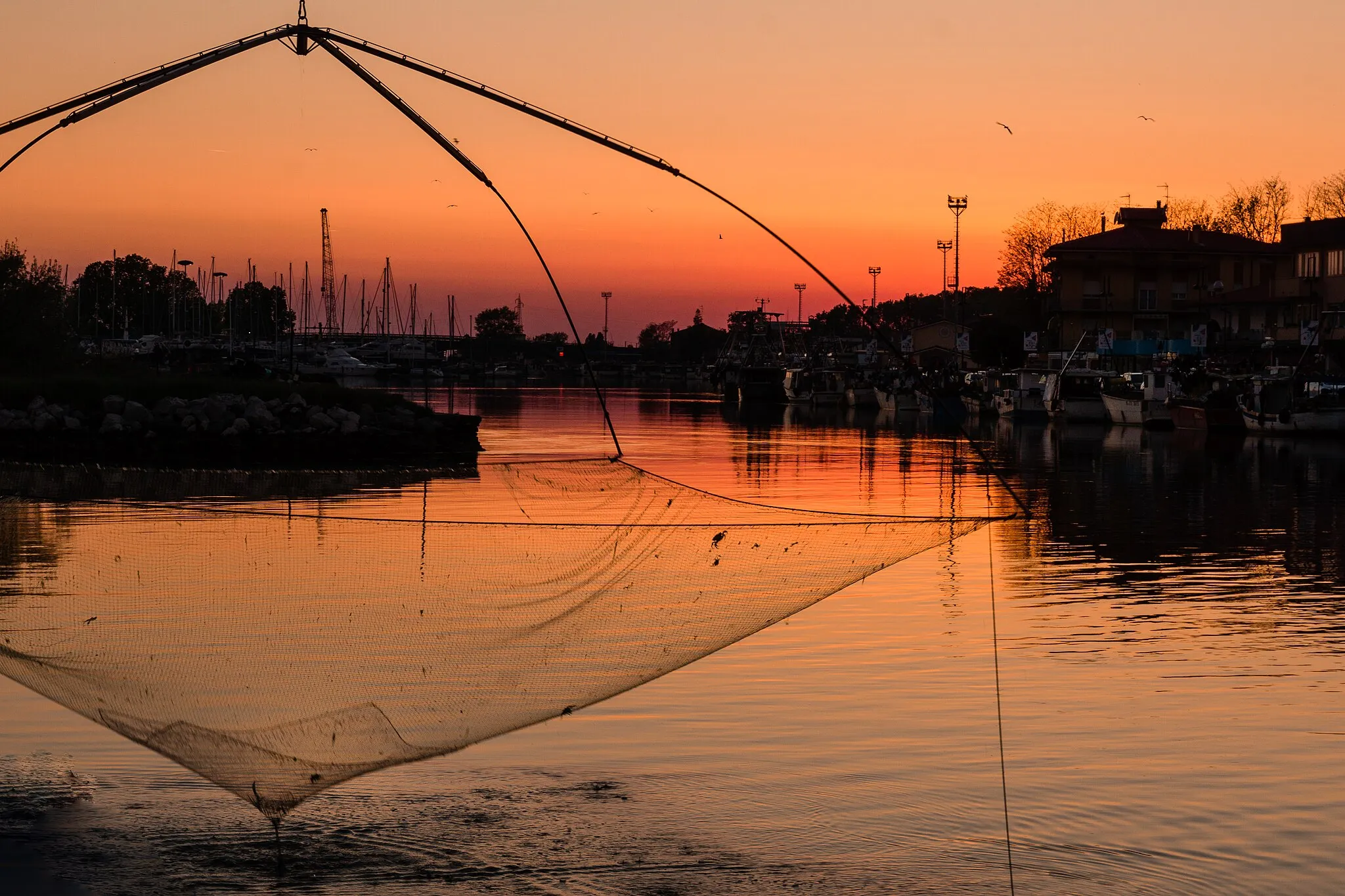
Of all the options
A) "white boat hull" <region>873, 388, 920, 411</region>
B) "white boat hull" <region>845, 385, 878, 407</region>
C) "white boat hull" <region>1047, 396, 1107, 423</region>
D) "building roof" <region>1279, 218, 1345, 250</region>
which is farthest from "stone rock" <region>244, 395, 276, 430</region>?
"white boat hull" <region>845, 385, 878, 407</region>

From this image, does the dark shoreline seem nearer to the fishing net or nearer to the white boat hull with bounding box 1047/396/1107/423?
the fishing net

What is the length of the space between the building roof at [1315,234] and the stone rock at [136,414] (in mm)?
74586

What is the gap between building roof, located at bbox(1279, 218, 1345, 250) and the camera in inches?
3853

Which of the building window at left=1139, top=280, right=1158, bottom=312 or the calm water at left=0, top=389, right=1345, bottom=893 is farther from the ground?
the building window at left=1139, top=280, right=1158, bottom=312

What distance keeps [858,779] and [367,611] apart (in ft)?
27.0

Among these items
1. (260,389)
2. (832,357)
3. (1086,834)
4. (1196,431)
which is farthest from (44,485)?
(832,357)

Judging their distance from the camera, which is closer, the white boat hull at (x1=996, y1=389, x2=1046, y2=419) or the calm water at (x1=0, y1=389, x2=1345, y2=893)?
the calm water at (x1=0, y1=389, x2=1345, y2=893)

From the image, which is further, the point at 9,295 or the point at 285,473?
the point at 9,295

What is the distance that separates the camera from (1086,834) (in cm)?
1020

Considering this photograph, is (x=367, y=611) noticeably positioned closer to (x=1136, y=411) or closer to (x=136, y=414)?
(x=136, y=414)

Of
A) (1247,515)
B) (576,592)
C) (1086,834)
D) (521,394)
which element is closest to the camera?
(1086,834)

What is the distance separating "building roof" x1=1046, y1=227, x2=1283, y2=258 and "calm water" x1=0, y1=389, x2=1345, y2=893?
9887 centimetres

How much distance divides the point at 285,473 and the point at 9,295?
125 ft

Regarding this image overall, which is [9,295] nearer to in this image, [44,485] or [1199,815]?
[44,485]
